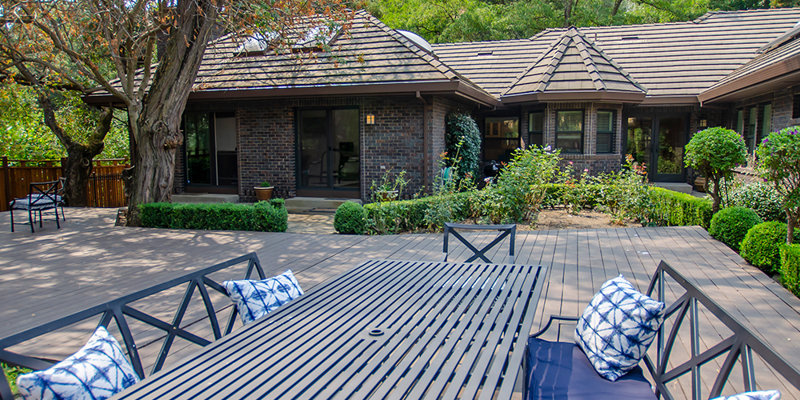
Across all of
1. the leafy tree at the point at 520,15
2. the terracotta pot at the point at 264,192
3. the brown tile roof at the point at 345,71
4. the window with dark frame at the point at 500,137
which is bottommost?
the terracotta pot at the point at 264,192

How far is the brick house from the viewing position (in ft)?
38.3

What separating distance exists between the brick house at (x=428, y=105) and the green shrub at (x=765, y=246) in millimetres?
4759

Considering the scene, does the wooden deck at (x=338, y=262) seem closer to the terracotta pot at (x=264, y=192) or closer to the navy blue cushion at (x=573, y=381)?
the navy blue cushion at (x=573, y=381)

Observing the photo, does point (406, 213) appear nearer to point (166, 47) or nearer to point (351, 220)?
point (351, 220)

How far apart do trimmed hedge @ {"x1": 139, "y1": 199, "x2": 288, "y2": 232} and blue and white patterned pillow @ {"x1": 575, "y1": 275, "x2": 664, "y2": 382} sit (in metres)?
7.04

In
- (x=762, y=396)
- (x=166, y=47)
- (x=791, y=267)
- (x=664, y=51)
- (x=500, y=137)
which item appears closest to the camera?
(x=762, y=396)

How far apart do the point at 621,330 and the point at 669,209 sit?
308 inches

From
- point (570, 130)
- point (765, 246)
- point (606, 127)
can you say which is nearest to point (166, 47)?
point (570, 130)

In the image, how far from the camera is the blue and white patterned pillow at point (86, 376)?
182 centimetres

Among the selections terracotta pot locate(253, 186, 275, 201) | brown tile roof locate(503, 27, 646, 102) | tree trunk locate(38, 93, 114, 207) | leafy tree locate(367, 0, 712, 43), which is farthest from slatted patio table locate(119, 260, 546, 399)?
leafy tree locate(367, 0, 712, 43)

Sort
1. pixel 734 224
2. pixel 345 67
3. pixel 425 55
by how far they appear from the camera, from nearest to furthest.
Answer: pixel 734 224, pixel 425 55, pixel 345 67

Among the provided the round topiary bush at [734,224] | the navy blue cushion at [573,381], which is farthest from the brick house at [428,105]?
the navy blue cushion at [573,381]

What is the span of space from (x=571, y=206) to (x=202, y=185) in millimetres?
9672

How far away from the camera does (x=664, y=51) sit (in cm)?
1650
